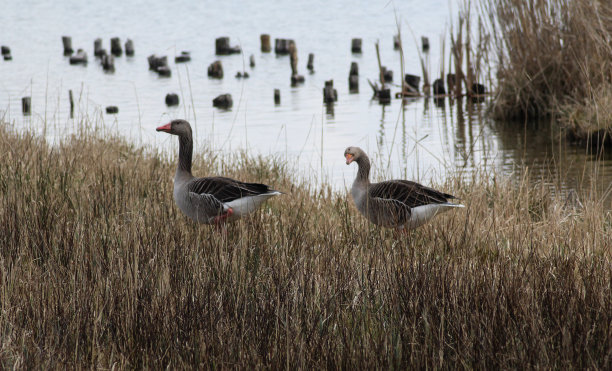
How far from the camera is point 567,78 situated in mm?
15336

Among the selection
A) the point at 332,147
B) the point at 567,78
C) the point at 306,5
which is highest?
the point at 306,5

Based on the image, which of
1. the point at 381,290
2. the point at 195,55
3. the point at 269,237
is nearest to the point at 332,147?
the point at 269,237

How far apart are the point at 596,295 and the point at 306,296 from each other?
5.10ft

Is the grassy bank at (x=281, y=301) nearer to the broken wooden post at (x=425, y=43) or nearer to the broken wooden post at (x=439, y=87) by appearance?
the broken wooden post at (x=439, y=87)

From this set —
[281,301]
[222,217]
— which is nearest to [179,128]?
[222,217]

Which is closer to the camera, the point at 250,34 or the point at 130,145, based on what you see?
the point at 130,145

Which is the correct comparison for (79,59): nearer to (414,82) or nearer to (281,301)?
(414,82)

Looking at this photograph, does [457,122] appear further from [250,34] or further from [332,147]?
[250,34]

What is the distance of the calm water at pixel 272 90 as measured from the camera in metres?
12.1

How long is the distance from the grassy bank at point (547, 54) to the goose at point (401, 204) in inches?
317

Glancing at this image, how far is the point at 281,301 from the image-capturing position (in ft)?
13.8

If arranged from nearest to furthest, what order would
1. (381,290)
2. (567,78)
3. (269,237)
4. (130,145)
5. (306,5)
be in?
1. (381,290)
2. (269,237)
3. (130,145)
4. (567,78)
5. (306,5)

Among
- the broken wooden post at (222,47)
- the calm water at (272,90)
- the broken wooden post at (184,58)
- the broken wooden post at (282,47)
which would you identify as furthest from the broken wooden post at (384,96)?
the broken wooden post at (222,47)

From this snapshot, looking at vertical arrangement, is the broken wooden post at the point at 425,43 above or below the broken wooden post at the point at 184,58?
above
